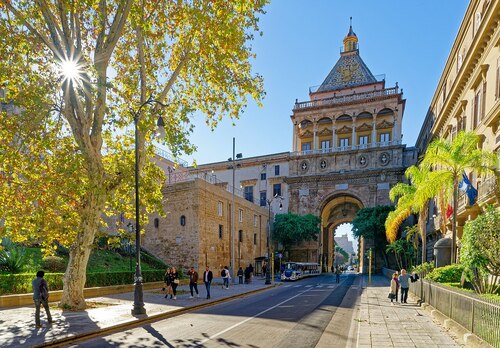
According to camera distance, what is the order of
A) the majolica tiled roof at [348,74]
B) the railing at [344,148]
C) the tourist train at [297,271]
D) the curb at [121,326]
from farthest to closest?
1. the majolica tiled roof at [348,74]
2. the railing at [344,148]
3. the tourist train at [297,271]
4. the curb at [121,326]

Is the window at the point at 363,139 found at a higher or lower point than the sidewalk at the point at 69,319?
higher

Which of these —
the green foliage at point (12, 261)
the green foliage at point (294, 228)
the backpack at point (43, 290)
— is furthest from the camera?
the green foliage at point (294, 228)

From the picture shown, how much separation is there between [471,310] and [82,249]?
42.8 feet

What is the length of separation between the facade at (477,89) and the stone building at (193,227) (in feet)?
62.3

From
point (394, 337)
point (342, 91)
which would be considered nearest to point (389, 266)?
point (342, 91)

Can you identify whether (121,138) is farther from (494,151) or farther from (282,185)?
(282,185)

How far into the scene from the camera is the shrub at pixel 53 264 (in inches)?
755

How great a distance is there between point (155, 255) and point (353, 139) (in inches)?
1405

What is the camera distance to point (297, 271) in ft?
120

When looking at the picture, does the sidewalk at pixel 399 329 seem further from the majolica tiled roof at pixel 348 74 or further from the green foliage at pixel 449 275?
the majolica tiled roof at pixel 348 74

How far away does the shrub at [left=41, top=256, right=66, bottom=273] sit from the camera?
19.2m

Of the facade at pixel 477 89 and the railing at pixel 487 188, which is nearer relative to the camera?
the railing at pixel 487 188

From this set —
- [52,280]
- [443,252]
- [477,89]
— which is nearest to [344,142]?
[477,89]

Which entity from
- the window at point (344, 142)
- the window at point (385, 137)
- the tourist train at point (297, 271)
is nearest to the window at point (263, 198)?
the tourist train at point (297, 271)
